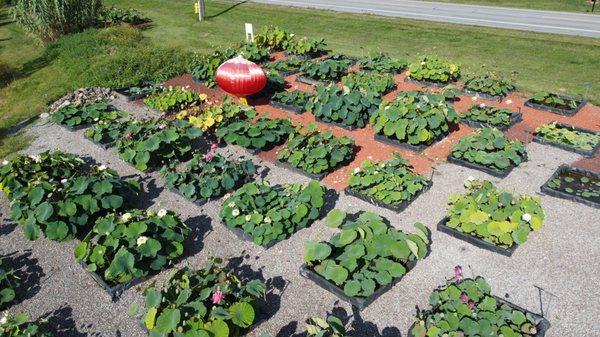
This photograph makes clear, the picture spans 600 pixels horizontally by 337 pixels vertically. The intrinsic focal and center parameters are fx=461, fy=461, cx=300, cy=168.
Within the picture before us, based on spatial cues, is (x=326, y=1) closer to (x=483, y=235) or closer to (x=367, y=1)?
(x=367, y=1)

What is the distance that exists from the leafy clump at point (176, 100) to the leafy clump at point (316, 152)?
3.43 metres

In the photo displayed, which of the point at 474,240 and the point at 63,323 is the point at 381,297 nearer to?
the point at 474,240

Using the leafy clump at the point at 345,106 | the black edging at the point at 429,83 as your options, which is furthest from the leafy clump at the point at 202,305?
the black edging at the point at 429,83

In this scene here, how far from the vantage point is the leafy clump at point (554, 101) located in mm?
10305

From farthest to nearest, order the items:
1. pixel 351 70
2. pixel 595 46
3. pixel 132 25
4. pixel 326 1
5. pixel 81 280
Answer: pixel 326 1 < pixel 132 25 < pixel 595 46 < pixel 351 70 < pixel 81 280

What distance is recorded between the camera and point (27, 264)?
6637mm

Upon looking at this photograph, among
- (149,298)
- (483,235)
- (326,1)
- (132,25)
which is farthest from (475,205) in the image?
(326,1)

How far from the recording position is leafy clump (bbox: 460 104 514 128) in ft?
31.6

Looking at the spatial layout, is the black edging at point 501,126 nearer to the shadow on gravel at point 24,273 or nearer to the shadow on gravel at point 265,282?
the shadow on gravel at point 265,282

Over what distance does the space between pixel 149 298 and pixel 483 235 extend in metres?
4.46

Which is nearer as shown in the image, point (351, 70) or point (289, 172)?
point (289, 172)

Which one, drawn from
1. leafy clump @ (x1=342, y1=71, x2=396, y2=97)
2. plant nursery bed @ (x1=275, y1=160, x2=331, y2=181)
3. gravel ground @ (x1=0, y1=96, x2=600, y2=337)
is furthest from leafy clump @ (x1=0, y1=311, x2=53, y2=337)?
leafy clump @ (x1=342, y1=71, x2=396, y2=97)

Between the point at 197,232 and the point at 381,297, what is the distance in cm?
300

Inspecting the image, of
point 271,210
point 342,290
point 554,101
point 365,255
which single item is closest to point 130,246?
point 271,210
